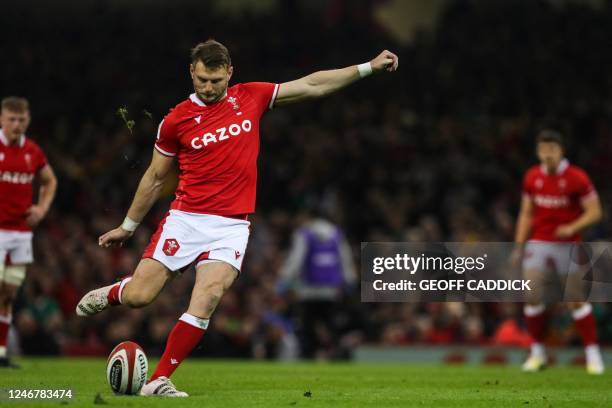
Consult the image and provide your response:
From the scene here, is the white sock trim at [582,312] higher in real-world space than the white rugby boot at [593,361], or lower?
higher

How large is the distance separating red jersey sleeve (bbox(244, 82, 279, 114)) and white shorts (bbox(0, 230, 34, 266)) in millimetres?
4621

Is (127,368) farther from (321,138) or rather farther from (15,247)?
(321,138)

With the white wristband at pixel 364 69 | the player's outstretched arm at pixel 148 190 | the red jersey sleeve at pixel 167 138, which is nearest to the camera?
the red jersey sleeve at pixel 167 138

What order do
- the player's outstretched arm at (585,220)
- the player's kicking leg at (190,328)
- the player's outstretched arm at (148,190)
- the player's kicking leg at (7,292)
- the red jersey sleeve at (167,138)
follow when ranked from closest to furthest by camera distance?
the player's kicking leg at (190,328) < the red jersey sleeve at (167,138) < the player's outstretched arm at (148,190) < the player's kicking leg at (7,292) < the player's outstretched arm at (585,220)

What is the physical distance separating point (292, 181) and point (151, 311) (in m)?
5.30

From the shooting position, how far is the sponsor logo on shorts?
8398mm

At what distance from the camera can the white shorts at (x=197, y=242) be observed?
27.6 ft

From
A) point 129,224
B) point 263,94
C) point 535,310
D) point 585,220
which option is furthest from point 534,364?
point 129,224

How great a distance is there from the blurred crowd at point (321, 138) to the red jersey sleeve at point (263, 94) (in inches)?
334

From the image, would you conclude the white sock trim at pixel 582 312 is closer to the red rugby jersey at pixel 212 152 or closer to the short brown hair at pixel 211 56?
the red rugby jersey at pixel 212 152

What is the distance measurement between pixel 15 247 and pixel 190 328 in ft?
16.1

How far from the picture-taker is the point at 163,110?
2388 cm

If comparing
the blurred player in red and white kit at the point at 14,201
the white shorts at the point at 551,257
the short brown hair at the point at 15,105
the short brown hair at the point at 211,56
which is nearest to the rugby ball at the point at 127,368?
the short brown hair at the point at 211,56

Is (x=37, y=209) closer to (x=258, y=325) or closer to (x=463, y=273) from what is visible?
(x=463, y=273)
